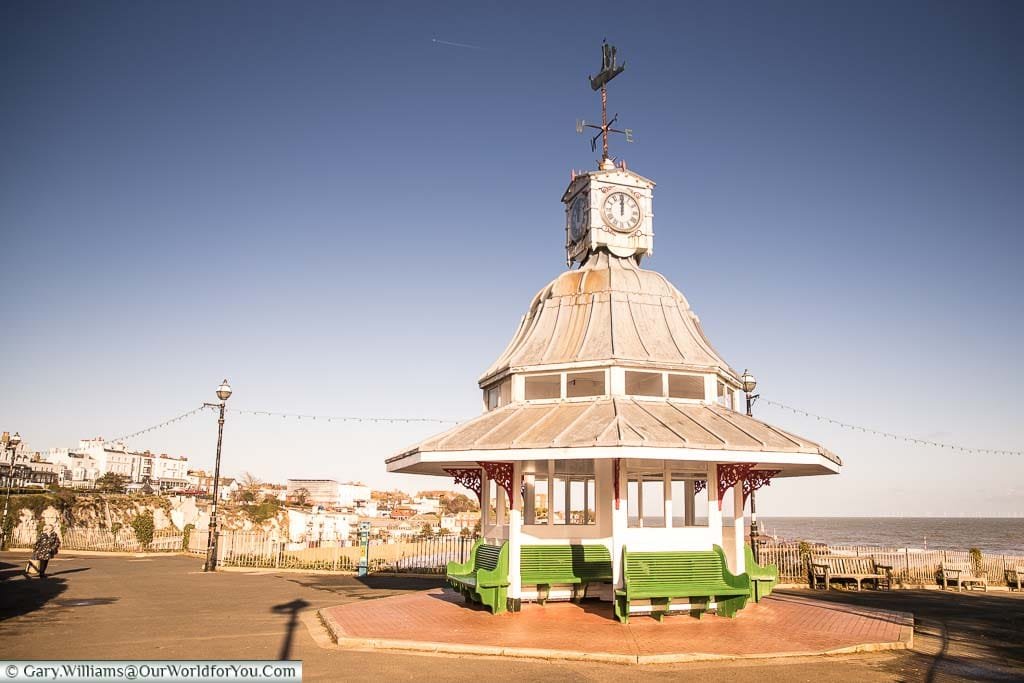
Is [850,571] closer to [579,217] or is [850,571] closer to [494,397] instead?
[494,397]

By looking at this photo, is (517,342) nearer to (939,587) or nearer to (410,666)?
(410,666)

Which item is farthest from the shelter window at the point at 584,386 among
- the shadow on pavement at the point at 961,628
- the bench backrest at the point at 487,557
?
the shadow on pavement at the point at 961,628

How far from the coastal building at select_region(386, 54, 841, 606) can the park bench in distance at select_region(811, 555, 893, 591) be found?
22.9ft

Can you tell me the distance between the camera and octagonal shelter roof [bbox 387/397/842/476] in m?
13.5

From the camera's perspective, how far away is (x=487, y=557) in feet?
51.8

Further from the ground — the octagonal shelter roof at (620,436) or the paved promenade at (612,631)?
the octagonal shelter roof at (620,436)

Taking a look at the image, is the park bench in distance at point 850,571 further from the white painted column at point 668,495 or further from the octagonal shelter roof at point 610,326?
the white painted column at point 668,495

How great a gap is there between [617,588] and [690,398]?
536cm

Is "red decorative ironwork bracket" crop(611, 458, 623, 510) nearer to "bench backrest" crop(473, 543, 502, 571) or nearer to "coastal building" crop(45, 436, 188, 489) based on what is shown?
"bench backrest" crop(473, 543, 502, 571)

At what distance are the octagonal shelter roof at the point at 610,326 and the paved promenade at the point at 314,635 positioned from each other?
6.64 meters

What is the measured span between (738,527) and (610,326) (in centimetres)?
543

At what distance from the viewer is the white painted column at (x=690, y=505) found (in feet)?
63.3

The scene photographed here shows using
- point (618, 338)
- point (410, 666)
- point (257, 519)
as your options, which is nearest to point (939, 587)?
point (618, 338)

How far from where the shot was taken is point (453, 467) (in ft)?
59.1
